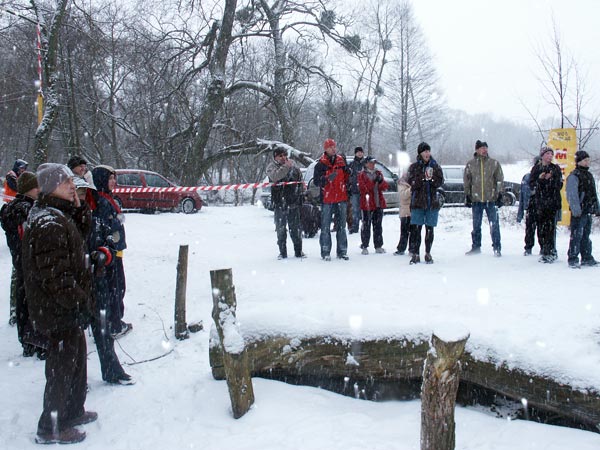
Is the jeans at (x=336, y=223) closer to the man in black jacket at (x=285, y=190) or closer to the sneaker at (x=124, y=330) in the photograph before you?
the man in black jacket at (x=285, y=190)

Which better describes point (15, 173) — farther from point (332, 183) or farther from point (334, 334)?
point (334, 334)

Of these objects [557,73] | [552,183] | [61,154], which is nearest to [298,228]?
[552,183]

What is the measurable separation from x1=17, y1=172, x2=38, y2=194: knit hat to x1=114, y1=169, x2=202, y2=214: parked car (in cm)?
1247

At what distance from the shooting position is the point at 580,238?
715 centimetres

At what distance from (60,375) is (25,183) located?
6.98 feet

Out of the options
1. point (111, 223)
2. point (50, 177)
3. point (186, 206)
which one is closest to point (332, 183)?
point (111, 223)

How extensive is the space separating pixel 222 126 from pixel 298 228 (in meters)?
18.3

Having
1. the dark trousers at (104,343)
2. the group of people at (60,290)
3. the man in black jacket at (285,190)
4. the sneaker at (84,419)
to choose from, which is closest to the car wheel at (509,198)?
the man in black jacket at (285,190)

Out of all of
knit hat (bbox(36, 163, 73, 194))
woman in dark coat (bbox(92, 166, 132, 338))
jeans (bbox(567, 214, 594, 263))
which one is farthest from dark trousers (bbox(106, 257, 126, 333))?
jeans (bbox(567, 214, 594, 263))

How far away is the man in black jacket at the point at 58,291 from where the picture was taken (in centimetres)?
322

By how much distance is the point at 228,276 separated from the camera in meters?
3.77

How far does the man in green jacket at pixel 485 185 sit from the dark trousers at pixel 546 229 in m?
0.63

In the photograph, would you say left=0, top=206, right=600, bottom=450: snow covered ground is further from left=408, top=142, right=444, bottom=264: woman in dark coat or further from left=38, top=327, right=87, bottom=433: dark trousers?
left=408, top=142, right=444, bottom=264: woman in dark coat

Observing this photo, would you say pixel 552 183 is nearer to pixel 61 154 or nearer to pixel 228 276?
pixel 228 276
